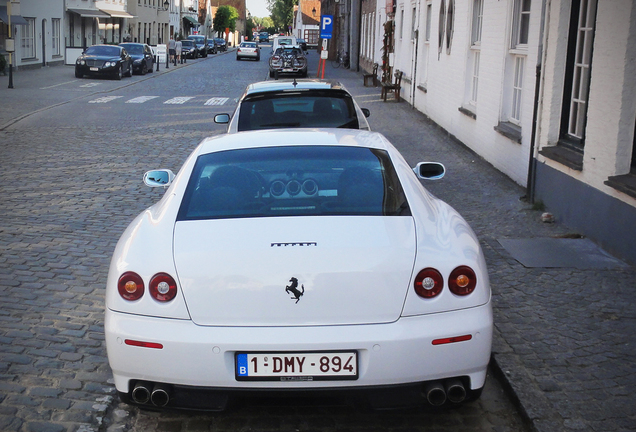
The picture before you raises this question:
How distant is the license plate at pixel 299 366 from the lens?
334 centimetres

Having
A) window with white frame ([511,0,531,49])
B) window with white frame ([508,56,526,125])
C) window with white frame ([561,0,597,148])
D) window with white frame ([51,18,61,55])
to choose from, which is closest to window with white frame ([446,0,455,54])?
window with white frame ([511,0,531,49])

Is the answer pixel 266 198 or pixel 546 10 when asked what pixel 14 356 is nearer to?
pixel 266 198

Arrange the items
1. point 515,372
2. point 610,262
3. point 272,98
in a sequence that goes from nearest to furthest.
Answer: point 515,372 → point 610,262 → point 272,98

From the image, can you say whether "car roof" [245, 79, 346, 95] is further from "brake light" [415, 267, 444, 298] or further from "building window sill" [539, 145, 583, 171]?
"brake light" [415, 267, 444, 298]

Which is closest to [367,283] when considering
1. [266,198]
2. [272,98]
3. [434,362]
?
[434,362]

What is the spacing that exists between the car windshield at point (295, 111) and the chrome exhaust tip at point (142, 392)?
5.02 meters

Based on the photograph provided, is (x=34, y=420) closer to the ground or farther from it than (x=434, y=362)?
closer to the ground

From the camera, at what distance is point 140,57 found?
3853cm

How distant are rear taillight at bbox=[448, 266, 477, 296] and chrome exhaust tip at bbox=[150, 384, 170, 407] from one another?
1361 mm

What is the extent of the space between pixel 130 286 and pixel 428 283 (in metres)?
1.35

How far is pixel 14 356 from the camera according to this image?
15.3ft

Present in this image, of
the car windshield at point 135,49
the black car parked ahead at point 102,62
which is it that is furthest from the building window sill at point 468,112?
the car windshield at point 135,49

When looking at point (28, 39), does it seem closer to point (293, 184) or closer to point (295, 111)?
point (295, 111)

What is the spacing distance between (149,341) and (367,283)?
0.99 m
